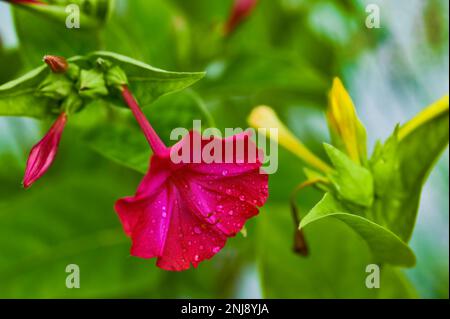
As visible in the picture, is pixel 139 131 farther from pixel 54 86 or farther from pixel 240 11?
pixel 240 11

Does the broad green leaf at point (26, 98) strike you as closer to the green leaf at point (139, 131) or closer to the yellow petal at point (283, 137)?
the green leaf at point (139, 131)

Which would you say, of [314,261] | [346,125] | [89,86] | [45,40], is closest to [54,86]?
[89,86]

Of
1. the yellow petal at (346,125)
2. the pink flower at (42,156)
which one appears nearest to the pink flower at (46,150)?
the pink flower at (42,156)

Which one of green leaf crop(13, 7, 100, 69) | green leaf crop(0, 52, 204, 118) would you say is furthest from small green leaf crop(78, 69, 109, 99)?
green leaf crop(13, 7, 100, 69)

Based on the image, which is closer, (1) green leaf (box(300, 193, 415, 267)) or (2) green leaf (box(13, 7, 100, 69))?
(1) green leaf (box(300, 193, 415, 267))

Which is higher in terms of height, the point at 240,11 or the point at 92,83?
the point at 240,11

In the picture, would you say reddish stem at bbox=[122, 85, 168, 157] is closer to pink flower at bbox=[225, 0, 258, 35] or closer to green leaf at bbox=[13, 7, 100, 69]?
green leaf at bbox=[13, 7, 100, 69]
